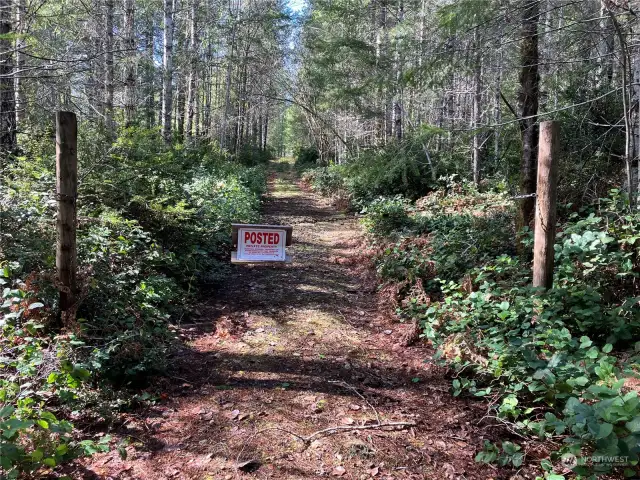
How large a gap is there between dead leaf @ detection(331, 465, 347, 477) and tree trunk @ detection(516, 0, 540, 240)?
4687 millimetres

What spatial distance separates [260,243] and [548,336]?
9.81 ft

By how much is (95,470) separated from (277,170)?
35977 millimetres

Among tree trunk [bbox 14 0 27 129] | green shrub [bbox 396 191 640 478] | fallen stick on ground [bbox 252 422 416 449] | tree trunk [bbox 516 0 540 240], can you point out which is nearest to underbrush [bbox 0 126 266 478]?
tree trunk [bbox 14 0 27 129]

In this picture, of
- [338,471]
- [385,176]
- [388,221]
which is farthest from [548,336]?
[385,176]

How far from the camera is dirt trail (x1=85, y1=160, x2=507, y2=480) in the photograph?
2.96 metres

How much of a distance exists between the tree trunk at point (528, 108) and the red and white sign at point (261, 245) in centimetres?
363

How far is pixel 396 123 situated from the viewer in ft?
54.9

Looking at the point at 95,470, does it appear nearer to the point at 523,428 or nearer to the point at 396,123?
the point at 523,428

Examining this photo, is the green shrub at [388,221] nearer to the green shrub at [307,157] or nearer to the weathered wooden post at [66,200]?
the weathered wooden post at [66,200]

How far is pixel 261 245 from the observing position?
16.1 ft

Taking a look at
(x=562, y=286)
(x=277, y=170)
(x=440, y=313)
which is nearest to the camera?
(x=562, y=286)

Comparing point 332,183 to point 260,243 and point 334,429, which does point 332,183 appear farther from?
point 334,429

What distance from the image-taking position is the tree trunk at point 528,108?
242 inches

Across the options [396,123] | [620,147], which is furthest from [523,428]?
[396,123]
